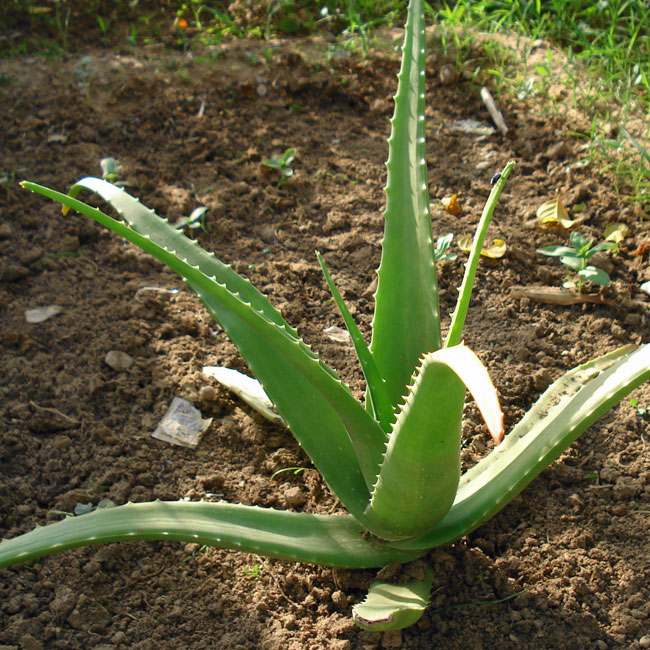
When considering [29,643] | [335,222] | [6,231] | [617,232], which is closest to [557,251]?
[617,232]

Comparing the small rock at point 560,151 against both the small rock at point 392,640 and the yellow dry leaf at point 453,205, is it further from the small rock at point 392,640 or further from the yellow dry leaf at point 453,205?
the small rock at point 392,640

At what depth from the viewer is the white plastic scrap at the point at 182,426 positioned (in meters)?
1.73

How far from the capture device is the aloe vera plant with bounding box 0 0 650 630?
113cm

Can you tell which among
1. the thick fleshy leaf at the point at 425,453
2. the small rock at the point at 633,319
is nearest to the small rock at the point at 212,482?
the thick fleshy leaf at the point at 425,453

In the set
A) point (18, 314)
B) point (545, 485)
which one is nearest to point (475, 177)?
point (545, 485)

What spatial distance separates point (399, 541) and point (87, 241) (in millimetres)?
1525

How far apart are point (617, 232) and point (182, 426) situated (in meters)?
1.36

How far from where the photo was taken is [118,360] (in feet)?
6.23

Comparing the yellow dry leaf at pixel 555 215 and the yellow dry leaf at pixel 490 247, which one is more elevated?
the yellow dry leaf at pixel 555 215

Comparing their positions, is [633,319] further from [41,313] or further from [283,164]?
[41,313]

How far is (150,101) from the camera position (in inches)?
111

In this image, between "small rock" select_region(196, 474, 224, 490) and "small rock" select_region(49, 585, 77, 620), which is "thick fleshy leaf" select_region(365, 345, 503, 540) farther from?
"small rock" select_region(49, 585, 77, 620)

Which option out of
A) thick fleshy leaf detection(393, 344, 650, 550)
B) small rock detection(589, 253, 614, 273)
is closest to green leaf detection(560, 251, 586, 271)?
small rock detection(589, 253, 614, 273)

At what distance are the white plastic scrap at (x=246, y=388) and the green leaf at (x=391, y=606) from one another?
21.7 inches
